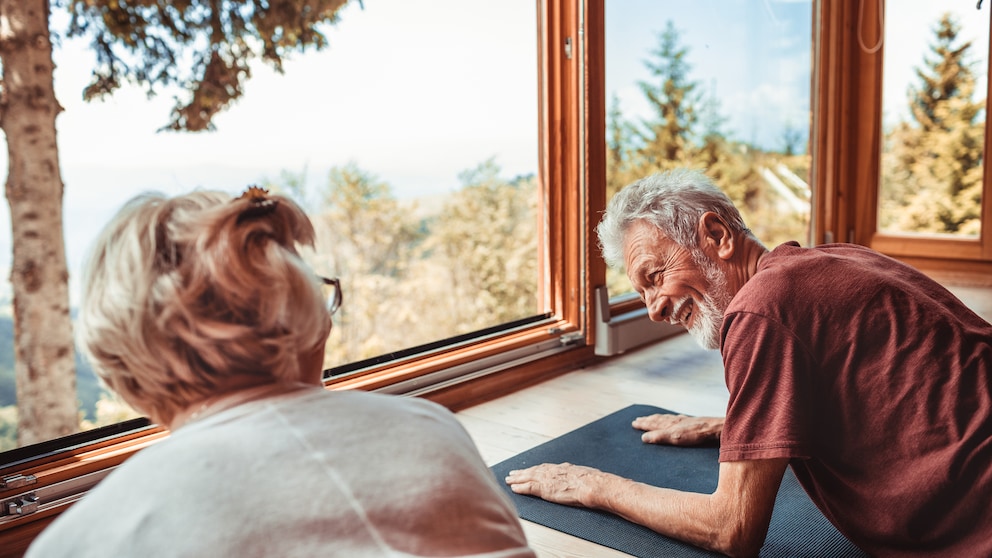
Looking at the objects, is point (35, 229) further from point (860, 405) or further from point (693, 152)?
point (693, 152)

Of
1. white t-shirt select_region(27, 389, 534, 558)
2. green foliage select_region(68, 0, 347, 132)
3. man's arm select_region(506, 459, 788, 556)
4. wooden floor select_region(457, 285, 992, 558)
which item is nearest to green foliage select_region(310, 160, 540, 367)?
wooden floor select_region(457, 285, 992, 558)

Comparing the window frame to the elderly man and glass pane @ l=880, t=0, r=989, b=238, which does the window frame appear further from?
glass pane @ l=880, t=0, r=989, b=238

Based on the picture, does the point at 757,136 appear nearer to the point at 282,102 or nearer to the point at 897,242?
the point at 897,242

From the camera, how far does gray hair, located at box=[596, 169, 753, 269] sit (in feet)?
6.39

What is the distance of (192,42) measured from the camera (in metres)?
2.50

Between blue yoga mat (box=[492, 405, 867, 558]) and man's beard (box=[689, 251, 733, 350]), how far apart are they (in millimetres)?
481

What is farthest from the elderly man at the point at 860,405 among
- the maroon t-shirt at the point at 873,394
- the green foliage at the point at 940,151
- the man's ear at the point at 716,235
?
the green foliage at the point at 940,151

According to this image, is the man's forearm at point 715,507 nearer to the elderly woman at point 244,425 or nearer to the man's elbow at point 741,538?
the man's elbow at point 741,538

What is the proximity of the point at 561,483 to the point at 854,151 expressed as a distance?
15.8 feet

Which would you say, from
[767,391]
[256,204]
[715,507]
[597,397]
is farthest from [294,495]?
[597,397]

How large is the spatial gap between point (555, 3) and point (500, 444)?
1.83 m

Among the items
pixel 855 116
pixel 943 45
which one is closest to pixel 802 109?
pixel 855 116

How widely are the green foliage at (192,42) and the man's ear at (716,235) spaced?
5.09 feet

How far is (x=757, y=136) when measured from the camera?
5.25 m
